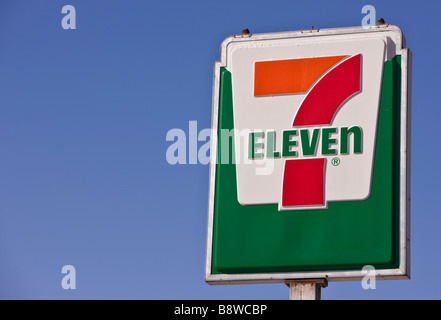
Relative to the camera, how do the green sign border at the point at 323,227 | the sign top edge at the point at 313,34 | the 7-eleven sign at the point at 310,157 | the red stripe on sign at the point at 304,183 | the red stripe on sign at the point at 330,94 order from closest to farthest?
1. the green sign border at the point at 323,227
2. the 7-eleven sign at the point at 310,157
3. the red stripe on sign at the point at 304,183
4. the red stripe on sign at the point at 330,94
5. the sign top edge at the point at 313,34

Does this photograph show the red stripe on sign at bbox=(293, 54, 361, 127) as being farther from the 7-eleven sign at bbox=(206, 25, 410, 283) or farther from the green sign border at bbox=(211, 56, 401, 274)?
the green sign border at bbox=(211, 56, 401, 274)

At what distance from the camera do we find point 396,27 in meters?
14.6

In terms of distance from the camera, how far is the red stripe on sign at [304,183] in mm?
13953

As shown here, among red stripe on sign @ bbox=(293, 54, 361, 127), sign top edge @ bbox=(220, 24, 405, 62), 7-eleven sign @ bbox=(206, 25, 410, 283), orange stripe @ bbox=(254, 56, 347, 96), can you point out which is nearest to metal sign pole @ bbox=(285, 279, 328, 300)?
7-eleven sign @ bbox=(206, 25, 410, 283)

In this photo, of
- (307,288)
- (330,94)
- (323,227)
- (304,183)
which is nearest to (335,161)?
(304,183)

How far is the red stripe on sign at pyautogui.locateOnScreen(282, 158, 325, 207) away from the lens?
45.8 feet

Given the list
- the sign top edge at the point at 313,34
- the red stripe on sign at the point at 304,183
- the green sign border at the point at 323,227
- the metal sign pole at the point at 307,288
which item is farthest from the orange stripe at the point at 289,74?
the metal sign pole at the point at 307,288

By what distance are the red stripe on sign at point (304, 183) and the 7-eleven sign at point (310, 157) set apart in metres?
0.01

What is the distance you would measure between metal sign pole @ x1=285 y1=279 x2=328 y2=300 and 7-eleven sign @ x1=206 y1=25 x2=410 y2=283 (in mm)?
127

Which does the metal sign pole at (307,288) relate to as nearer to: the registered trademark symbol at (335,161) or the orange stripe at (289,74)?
the registered trademark symbol at (335,161)

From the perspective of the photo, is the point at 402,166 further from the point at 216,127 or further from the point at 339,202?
the point at 216,127
